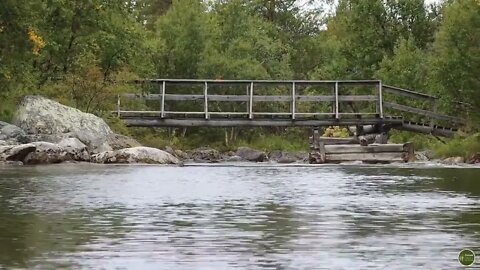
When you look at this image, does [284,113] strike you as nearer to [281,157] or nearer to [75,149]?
[281,157]

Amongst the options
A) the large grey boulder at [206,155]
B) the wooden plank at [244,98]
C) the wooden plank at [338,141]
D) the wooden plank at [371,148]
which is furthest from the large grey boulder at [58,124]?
the wooden plank at [338,141]

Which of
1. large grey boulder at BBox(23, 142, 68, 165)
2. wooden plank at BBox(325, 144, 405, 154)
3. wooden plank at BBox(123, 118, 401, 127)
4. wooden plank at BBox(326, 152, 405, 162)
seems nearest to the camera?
large grey boulder at BBox(23, 142, 68, 165)

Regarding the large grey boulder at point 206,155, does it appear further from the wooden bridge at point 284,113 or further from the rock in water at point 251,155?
the wooden bridge at point 284,113

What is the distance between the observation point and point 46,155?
25891mm

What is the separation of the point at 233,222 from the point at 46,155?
1536 cm

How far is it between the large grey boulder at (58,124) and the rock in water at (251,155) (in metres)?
7.30

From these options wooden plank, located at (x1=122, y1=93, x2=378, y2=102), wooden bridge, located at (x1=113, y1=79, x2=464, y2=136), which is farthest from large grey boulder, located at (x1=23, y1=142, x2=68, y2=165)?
wooden plank, located at (x1=122, y1=93, x2=378, y2=102)

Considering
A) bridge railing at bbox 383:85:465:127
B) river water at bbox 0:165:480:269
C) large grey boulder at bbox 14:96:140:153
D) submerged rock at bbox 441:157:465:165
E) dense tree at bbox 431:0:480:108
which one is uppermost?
dense tree at bbox 431:0:480:108

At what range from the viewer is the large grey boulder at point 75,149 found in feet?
86.9

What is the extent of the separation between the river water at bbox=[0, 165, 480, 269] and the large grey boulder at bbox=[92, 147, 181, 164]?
22.2 ft

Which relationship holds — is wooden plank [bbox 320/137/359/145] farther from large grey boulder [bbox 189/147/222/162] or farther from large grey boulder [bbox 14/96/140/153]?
large grey boulder [bbox 14/96/140/153]

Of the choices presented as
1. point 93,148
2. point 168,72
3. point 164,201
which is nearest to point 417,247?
point 164,201

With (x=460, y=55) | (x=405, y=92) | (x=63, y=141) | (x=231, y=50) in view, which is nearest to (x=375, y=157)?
(x=405, y=92)

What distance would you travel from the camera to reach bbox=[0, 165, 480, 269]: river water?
841 cm
